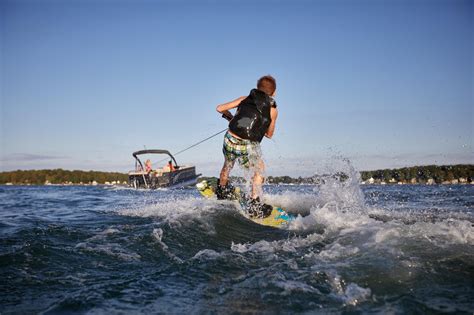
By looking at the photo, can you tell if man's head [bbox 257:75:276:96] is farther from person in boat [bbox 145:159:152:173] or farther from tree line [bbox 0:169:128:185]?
tree line [bbox 0:169:128:185]

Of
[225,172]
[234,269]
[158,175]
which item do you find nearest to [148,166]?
[158,175]

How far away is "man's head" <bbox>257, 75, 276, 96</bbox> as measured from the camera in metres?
7.44

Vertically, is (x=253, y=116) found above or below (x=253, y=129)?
above

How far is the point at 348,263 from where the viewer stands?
3.83m

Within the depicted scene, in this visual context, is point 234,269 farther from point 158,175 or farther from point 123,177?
point 123,177

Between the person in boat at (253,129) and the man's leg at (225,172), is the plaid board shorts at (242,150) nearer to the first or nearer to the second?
the person in boat at (253,129)

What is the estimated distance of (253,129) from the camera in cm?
732

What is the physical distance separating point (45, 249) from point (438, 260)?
448 centimetres

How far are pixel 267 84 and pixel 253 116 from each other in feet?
2.46

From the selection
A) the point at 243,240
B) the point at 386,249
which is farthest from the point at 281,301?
the point at 243,240

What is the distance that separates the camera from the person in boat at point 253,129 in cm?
731

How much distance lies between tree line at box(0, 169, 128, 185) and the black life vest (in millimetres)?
63383

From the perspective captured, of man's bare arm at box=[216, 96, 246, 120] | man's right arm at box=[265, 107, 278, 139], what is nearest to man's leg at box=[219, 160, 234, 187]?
man's right arm at box=[265, 107, 278, 139]

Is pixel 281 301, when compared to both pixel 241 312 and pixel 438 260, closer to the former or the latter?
pixel 241 312
